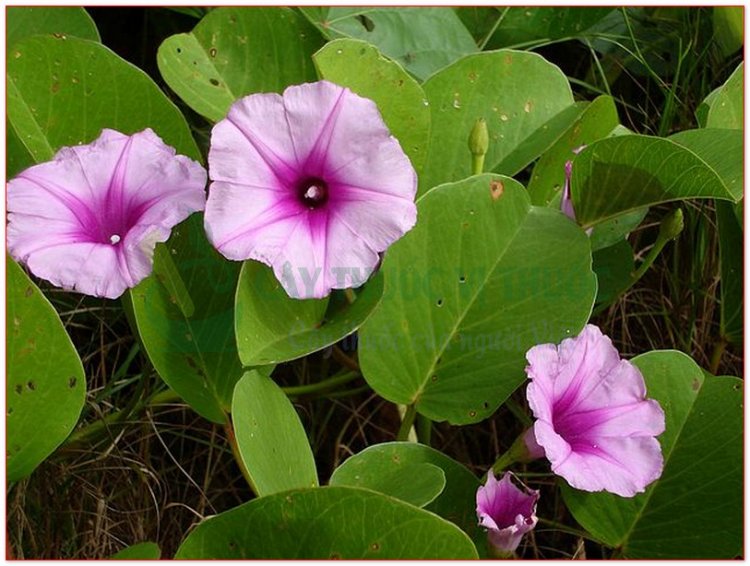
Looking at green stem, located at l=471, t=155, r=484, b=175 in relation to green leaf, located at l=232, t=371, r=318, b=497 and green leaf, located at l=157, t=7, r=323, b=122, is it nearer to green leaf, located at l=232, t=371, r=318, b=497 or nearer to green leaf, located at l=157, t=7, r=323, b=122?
green leaf, located at l=157, t=7, r=323, b=122

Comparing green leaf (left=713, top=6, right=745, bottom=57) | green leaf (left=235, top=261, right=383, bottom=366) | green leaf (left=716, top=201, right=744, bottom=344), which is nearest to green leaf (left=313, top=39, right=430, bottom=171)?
green leaf (left=235, top=261, right=383, bottom=366)

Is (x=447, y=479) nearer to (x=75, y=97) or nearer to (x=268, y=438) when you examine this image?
(x=268, y=438)

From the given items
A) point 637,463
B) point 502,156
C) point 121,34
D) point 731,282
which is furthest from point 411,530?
point 121,34

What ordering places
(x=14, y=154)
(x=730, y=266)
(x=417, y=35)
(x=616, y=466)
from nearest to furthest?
(x=616, y=466) < (x=14, y=154) < (x=730, y=266) < (x=417, y=35)

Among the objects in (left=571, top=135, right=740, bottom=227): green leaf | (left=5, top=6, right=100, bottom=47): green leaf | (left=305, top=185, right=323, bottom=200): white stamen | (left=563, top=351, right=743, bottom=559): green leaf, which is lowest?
(left=563, top=351, right=743, bottom=559): green leaf

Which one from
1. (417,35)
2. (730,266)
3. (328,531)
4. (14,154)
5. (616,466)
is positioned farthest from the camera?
(417,35)

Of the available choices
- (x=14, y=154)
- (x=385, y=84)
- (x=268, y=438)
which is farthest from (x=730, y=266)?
(x=14, y=154)
